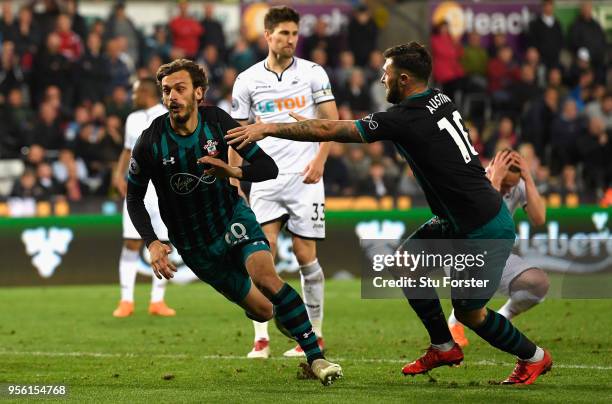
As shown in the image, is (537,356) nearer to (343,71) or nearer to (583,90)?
(343,71)

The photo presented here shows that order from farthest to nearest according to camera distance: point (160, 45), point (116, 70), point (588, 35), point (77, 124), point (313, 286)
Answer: point (588, 35) → point (160, 45) → point (116, 70) → point (77, 124) → point (313, 286)

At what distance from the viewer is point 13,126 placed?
18.9m

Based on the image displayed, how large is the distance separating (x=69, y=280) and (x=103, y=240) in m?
0.73

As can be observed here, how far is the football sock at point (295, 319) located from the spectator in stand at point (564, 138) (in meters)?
13.4

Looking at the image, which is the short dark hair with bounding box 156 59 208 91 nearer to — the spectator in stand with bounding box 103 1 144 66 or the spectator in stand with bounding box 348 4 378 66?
the spectator in stand with bounding box 103 1 144 66

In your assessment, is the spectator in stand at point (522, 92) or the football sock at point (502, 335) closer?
the football sock at point (502, 335)

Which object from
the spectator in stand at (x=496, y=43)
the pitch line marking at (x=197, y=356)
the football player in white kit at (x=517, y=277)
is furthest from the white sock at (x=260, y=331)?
the spectator in stand at (x=496, y=43)

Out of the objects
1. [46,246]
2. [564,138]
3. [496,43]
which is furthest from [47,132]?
[564,138]

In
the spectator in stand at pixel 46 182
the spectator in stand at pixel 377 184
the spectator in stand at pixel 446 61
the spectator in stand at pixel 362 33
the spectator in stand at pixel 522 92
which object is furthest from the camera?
the spectator in stand at pixel 522 92

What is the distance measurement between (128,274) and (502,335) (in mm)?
6543

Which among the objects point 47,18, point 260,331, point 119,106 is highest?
point 47,18

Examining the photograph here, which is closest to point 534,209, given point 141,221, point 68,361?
point 141,221

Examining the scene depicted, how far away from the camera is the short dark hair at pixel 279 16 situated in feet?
32.9

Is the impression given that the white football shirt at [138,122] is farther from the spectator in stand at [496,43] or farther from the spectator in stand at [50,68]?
the spectator in stand at [496,43]
